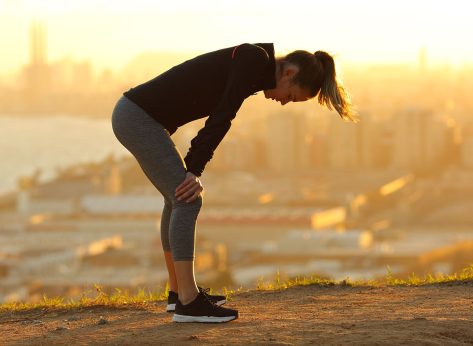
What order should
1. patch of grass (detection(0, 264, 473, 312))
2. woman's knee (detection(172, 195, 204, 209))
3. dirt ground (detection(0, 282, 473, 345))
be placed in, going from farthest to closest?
patch of grass (detection(0, 264, 473, 312)) < woman's knee (detection(172, 195, 204, 209)) < dirt ground (detection(0, 282, 473, 345))

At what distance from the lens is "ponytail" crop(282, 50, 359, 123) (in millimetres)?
3510

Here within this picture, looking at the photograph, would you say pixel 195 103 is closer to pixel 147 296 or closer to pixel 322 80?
pixel 322 80

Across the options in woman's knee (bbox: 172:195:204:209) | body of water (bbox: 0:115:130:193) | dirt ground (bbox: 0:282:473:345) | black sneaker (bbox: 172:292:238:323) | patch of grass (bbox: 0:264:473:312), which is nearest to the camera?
dirt ground (bbox: 0:282:473:345)

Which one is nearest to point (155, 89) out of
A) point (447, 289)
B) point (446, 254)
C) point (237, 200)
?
point (447, 289)

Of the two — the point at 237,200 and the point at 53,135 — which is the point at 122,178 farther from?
the point at 53,135

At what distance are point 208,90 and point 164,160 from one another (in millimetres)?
237

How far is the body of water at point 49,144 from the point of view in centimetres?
7825

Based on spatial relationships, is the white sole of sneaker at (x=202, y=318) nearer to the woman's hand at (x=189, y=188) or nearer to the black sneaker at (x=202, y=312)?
the black sneaker at (x=202, y=312)

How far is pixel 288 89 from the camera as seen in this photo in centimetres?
351

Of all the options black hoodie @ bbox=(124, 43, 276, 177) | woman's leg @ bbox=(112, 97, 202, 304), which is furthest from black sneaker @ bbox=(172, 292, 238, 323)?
black hoodie @ bbox=(124, 43, 276, 177)

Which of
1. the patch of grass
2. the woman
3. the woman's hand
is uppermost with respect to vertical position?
the woman

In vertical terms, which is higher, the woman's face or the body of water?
the body of water

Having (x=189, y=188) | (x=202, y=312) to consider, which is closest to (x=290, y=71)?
(x=189, y=188)

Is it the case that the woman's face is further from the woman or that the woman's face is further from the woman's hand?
the woman's hand
